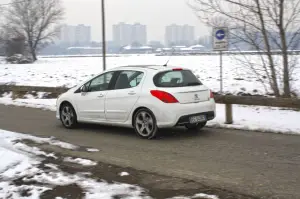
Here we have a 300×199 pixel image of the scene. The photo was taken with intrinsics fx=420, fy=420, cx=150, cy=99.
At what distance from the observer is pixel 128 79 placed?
9.28 meters

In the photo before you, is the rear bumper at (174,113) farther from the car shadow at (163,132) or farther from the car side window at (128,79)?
the car side window at (128,79)

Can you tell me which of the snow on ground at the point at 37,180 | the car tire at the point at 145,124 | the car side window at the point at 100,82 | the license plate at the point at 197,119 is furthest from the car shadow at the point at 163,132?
the snow on ground at the point at 37,180

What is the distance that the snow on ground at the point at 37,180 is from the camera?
5.33 metres

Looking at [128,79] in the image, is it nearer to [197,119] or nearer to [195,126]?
[197,119]

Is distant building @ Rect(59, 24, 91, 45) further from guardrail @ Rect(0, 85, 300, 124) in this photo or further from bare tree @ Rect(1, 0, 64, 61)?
guardrail @ Rect(0, 85, 300, 124)

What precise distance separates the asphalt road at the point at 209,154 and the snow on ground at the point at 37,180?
908 millimetres

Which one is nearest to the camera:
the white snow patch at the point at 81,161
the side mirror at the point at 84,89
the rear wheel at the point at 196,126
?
the white snow patch at the point at 81,161

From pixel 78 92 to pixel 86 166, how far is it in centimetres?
391

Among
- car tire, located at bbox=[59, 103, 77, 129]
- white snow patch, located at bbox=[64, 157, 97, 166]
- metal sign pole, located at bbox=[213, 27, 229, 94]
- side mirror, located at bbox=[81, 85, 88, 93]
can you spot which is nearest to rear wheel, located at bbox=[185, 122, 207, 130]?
side mirror, located at bbox=[81, 85, 88, 93]

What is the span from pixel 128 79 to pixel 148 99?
0.91 meters

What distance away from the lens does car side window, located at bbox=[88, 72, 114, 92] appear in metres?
9.78

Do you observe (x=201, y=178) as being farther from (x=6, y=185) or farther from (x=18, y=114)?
(x=18, y=114)

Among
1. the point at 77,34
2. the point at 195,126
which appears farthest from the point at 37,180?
the point at 77,34

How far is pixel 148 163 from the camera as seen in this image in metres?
6.86
